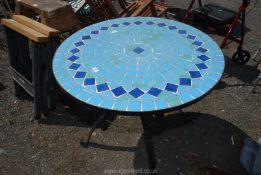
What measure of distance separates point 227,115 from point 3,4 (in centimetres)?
468

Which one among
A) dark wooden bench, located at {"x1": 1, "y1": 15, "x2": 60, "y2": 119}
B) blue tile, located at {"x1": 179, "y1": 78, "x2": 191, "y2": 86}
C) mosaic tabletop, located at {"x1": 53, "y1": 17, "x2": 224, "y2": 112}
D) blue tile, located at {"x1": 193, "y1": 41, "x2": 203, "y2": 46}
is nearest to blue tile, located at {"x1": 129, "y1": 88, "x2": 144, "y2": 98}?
mosaic tabletop, located at {"x1": 53, "y1": 17, "x2": 224, "y2": 112}

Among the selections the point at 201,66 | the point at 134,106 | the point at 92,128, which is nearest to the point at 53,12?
the point at 92,128

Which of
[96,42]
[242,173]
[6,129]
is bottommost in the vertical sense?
[6,129]

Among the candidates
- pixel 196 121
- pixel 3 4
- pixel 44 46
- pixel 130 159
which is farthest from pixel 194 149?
pixel 3 4

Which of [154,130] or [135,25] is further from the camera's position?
[154,130]

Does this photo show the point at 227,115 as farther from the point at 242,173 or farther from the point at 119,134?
the point at 119,134

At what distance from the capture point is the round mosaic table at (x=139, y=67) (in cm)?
257

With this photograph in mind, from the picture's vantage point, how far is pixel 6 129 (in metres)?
4.27

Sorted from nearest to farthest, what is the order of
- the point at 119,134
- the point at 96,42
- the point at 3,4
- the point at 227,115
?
1. the point at 96,42
2. the point at 119,134
3. the point at 227,115
4. the point at 3,4

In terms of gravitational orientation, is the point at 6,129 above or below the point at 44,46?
below

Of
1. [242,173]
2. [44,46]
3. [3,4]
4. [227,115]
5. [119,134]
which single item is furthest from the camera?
[3,4]

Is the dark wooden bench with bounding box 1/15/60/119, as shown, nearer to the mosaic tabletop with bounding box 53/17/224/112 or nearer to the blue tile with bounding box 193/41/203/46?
the mosaic tabletop with bounding box 53/17/224/112

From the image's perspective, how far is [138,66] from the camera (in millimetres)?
2941

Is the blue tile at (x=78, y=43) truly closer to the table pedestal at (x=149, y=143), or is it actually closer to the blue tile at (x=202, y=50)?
the table pedestal at (x=149, y=143)
